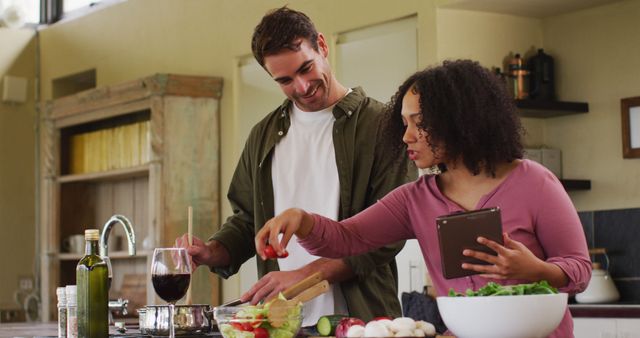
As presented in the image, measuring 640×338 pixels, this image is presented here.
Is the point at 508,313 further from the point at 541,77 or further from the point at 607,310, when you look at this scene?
the point at 541,77

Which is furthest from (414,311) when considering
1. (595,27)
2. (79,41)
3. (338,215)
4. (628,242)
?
(79,41)

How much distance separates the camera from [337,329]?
1.93 meters

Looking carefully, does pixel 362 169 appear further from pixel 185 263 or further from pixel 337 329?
pixel 337 329

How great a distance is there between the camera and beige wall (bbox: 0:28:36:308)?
24.9 feet

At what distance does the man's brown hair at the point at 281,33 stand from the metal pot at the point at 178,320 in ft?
2.42

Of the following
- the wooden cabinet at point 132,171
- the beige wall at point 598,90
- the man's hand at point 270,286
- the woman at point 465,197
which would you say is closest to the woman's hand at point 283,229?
the woman at point 465,197

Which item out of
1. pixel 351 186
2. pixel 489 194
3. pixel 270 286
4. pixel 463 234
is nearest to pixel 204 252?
pixel 270 286

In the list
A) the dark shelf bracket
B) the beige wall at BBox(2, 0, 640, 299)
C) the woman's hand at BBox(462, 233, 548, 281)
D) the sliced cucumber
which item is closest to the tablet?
the woman's hand at BBox(462, 233, 548, 281)

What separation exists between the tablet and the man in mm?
632

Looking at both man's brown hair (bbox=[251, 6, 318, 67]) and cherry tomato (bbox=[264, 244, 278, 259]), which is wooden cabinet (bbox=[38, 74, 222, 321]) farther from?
cherry tomato (bbox=[264, 244, 278, 259])

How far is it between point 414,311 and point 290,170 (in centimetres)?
189

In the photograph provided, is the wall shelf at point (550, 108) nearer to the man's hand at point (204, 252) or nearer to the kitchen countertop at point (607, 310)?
the kitchen countertop at point (607, 310)

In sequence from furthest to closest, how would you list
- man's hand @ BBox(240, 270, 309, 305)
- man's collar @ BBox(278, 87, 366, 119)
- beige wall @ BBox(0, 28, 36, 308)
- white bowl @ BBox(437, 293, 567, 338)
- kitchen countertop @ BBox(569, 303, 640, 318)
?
beige wall @ BBox(0, 28, 36, 308) → kitchen countertop @ BBox(569, 303, 640, 318) → man's collar @ BBox(278, 87, 366, 119) → man's hand @ BBox(240, 270, 309, 305) → white bowl @ BBox(437, 293, 567, 338)

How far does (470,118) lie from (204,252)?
87 cm
